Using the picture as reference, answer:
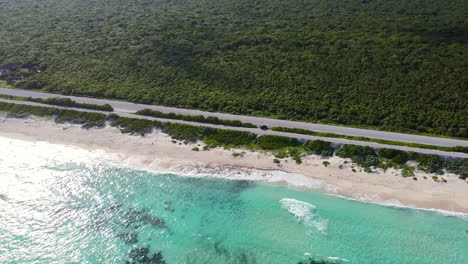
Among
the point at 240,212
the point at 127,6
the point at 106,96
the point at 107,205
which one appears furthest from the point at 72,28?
the point at 240,212

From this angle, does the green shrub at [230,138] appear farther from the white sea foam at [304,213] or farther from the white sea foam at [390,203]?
the white sea foam at [390,203]

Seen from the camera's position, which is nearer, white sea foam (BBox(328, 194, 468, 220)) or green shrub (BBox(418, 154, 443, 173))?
white sea foam (BBox(328, 194, 468, 220))

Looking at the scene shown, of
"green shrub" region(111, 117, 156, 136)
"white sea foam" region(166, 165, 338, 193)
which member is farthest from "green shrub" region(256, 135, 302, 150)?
"green shrub" region(111, 117, 156, 136)

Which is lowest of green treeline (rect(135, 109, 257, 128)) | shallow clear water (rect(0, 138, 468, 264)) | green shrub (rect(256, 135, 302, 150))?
shallow clear water (rect(0, 138, 468, 264))

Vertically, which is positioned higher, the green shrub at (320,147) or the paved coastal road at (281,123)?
the paved coastal road at (281,123)

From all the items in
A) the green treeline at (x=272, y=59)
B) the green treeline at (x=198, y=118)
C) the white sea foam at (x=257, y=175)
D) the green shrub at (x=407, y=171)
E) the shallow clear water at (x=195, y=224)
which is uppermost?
the green treeline at (x=272, y=59)

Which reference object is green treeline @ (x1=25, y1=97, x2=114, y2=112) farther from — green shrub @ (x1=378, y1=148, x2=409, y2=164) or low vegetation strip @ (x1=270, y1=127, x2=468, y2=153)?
green shrub @ (x1=378, y1=148, x2=409, y2=164)

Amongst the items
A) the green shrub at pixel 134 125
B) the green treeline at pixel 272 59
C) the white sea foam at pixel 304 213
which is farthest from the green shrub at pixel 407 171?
the green shrub at pixel 134 125

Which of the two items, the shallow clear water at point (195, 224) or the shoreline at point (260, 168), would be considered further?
the shoreline at point (260, 168)
